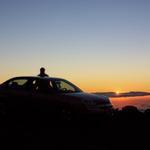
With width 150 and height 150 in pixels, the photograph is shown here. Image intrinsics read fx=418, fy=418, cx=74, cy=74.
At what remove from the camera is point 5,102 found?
1547 centimetres

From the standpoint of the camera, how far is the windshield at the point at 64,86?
1474 centimetres

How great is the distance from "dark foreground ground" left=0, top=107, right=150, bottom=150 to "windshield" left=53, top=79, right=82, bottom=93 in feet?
4.15

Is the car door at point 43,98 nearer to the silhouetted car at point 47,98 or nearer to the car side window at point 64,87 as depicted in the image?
the silhouetted car at point 47,98

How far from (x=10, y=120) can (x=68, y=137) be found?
445 cm

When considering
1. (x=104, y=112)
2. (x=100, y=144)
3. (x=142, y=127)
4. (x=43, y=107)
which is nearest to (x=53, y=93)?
(x=43, y=107)

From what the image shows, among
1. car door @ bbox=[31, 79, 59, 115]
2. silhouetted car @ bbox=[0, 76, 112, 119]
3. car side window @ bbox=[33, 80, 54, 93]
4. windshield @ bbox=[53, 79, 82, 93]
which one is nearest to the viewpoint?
silhouetted car @ bbox=[0, 76, 112, 119]

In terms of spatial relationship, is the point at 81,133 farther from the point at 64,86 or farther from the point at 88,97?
the point at 64,86

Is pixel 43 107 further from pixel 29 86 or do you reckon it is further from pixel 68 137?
pixel 68 137

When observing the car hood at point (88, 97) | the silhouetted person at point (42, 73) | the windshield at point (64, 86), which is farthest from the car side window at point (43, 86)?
the silhouetted person at point (42, 73)

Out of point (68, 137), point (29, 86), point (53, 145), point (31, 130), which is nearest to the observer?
point (53, 145)

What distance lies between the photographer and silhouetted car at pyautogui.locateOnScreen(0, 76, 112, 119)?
540 inches

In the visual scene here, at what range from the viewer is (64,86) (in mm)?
15188

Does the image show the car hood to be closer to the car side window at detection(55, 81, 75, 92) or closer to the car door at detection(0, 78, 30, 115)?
the car side window at detection(55, 81, 75, 92)

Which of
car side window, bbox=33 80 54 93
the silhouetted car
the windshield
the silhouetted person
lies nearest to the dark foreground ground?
the silhouetted car
